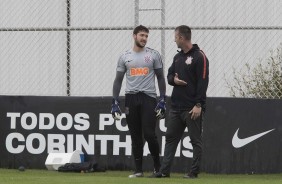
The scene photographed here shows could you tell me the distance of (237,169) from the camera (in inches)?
658

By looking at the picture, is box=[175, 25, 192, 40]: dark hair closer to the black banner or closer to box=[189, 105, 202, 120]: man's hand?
box=[189, 105, 202, 120]: man's hand

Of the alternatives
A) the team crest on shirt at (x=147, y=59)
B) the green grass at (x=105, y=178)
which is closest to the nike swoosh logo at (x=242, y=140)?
the green grass at (x=105, y=178)

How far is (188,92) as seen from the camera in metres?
14.5

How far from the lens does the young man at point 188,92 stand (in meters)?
14.4

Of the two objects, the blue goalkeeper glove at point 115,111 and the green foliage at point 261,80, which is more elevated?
the green foliage at point 261,80

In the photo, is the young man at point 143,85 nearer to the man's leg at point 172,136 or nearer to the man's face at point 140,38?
the man's face at point 140,38

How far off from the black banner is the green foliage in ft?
1.88

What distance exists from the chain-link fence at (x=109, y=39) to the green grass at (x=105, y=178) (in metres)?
1.72

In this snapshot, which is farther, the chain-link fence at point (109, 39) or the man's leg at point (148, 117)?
the chain-link fence at point (109, 39)

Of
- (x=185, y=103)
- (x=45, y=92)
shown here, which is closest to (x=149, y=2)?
(x=45, y=92)

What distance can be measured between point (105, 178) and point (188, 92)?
1533 mm

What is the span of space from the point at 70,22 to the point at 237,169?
3.58 m

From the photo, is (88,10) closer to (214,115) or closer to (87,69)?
(87,69)

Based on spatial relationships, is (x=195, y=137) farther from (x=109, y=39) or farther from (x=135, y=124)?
(x=109, y=39)
